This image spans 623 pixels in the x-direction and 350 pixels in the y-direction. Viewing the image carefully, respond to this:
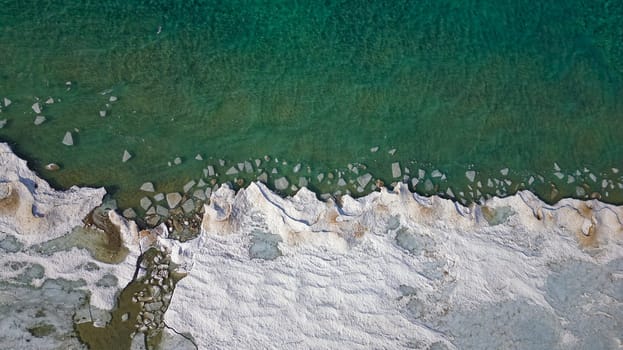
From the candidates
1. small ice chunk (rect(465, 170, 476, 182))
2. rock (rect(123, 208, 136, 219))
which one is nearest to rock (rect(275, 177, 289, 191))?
rock (rect(123, 208, 136, 219))

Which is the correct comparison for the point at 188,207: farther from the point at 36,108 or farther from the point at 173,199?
the point at 36,108

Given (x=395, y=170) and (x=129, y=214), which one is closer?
(x=129, y=214)

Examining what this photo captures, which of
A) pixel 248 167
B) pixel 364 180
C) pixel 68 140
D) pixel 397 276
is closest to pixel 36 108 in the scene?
pixel 68 140

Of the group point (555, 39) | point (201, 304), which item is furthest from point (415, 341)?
point (555, 39)

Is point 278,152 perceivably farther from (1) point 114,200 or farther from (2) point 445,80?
(2) point 445,80

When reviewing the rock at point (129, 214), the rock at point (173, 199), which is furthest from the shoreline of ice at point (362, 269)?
the rock at point (173, 199)

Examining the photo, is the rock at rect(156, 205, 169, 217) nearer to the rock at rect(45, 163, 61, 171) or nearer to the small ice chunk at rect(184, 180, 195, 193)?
the small ice chunk at rect(184, 180, 195, 193)

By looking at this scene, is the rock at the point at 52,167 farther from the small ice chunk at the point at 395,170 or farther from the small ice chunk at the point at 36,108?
the small ice chunk at the point at 395,170
